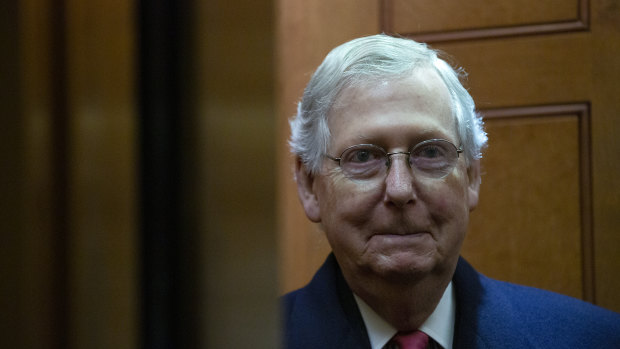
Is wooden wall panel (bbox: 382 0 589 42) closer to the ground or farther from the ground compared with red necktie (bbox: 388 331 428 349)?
farther from the ground

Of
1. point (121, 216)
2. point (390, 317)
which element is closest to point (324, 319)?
point (390, 317)

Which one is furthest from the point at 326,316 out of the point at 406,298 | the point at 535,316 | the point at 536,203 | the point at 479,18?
the point at 479,18

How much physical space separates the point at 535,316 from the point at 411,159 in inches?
17.6

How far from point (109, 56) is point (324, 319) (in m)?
1.13

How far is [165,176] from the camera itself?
0.38 metres

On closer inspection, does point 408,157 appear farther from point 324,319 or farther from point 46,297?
point 46,297

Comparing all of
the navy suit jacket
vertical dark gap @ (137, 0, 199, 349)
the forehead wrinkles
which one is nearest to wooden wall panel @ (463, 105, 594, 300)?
the navy suit jacket

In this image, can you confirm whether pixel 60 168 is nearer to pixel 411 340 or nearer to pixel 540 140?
pixel 411 340

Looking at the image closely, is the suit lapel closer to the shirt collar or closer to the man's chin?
the shirt collar

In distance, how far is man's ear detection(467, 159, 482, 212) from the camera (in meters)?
1.44

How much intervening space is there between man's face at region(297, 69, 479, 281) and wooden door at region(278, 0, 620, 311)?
56 centimetres

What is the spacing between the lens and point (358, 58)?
4.74 feet

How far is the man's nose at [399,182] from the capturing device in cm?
131

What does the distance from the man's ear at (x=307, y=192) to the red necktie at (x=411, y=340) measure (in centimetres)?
29
